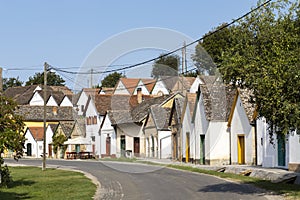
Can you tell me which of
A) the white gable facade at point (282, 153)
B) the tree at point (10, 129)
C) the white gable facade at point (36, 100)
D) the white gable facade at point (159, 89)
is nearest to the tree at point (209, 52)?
the white gable facade at point (159, 89)

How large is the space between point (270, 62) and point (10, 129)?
1114 cm

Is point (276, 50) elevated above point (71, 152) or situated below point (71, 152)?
above

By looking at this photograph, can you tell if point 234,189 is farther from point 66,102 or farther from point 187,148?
point 66,102

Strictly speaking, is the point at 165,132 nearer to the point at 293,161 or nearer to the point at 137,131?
the point at 137,131

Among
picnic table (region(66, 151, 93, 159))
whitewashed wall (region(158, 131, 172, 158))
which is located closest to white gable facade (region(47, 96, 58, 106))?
picnic table (region(66, 151, 93, 159))

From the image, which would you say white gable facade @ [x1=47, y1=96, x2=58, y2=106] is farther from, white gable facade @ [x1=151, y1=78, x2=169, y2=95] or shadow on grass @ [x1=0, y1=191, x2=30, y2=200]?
shadow on grass @ [x1=0, y1=191, x2=30, y2=200]

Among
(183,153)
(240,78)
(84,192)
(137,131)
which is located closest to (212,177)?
(84,192)

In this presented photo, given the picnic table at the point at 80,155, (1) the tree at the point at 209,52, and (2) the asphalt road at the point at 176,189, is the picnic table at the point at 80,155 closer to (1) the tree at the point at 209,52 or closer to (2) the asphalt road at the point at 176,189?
(1) the tree at the point at 209,52

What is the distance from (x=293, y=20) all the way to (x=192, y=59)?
32949 mm

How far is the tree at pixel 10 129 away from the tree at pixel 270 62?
30.6 ft

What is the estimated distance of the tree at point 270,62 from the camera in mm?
17516

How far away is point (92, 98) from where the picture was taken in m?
69.5

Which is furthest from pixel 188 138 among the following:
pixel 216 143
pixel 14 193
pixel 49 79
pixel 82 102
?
pixel 49 79

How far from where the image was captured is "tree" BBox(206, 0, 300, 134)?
1752 centimetres
